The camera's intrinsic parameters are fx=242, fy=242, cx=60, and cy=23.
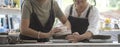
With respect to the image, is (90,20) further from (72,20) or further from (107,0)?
(107,0)

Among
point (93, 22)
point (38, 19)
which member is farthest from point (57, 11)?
point (93, 22)

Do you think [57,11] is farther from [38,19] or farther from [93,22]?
[93,22]

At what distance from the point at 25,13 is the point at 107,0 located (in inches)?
96.5

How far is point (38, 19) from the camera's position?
1632mm

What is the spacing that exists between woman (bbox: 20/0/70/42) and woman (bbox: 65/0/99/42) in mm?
199

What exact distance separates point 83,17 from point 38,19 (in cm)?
44

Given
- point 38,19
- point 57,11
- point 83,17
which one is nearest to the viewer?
point 38,19

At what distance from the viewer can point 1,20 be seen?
9.40ft

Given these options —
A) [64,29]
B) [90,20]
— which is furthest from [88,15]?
[64,29]

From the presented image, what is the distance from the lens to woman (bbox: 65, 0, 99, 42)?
1826mm

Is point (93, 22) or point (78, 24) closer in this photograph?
point (93, 22)

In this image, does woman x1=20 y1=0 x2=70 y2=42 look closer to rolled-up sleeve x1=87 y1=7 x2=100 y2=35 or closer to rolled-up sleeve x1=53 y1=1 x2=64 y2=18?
rolled-up sleeve x1=53 y1=1 x2=64 y2=18

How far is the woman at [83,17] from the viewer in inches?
71.9

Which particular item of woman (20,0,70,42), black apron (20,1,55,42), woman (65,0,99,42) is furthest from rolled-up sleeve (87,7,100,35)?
black apron (20,1,55,42)
